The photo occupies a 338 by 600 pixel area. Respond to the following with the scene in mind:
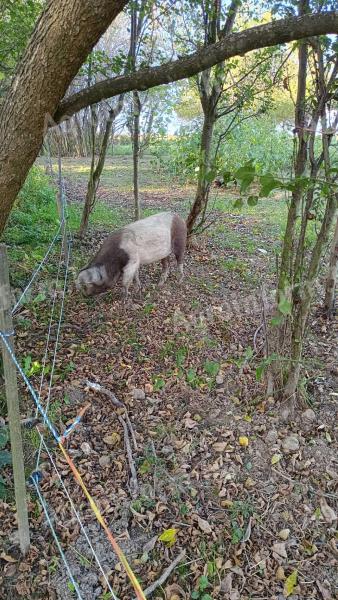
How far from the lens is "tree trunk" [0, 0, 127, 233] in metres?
2.66

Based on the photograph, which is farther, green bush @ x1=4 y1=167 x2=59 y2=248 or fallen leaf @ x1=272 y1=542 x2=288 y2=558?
green bush @ x1=4 y1=167 x2=59 y2=248

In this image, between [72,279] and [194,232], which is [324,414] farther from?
[194,232]

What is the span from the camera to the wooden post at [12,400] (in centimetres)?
190

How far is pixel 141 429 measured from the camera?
3.59m

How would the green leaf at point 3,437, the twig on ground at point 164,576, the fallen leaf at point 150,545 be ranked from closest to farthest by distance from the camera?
the twig on ground at point 164,576 < the fallen leaf at point 150,545 < the green leaf at point 3,437

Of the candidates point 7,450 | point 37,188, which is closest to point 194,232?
point 37,188

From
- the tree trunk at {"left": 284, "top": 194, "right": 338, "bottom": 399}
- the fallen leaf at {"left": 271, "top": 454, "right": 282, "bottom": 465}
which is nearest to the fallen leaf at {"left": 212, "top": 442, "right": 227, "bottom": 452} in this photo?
the fallen leaf at {"left": 271, "top": 454, "right": 282, "bottom": 465}

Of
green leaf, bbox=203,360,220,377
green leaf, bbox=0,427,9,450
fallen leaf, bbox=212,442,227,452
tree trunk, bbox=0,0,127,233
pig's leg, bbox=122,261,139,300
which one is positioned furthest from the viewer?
pig's leg, bbox=122,261,139,300

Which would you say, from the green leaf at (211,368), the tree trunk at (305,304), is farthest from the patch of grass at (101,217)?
the tree trunk at (305,304)

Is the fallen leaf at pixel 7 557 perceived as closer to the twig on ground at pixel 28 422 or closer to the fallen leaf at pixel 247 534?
the twig on ground at pixel 28 422

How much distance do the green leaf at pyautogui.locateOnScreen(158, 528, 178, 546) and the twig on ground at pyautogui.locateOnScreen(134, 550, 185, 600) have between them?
0.33 ft

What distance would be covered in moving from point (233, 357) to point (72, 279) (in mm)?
2433

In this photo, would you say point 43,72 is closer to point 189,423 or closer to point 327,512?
point 189,423

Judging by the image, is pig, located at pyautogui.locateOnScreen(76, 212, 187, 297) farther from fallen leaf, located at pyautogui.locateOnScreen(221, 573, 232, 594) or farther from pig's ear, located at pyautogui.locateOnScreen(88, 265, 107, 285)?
fallen leaf, located at pyautogui.locateOnScreen(221, 573, 232, 594)
